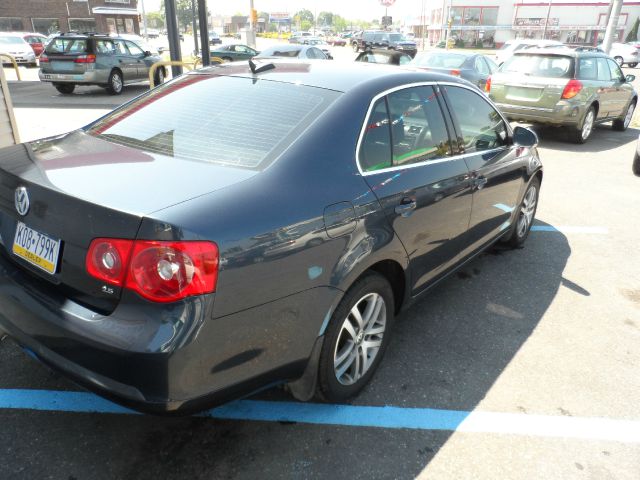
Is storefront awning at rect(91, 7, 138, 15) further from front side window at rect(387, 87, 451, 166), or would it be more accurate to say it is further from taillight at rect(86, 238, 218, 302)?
taillight at rect(86, 238, 218, 302)

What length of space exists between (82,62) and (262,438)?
14772mm

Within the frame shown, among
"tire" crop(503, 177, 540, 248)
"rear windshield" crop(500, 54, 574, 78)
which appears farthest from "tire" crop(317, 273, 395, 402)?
"rear windshield" crop(500, 54, 574, 78)

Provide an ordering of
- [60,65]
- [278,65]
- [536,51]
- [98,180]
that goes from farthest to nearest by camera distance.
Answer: [60,65] → [536,51] → [278,65] → [98,180]

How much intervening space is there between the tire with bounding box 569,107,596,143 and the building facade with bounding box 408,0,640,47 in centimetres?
5766

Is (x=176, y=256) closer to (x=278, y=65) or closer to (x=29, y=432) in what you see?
(x=29, y=432)

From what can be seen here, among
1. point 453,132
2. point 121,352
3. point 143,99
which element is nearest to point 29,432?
point 121,352

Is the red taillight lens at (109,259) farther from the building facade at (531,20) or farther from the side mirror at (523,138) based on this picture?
the building facade at (531,20)

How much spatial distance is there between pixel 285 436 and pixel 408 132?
1.76 meters

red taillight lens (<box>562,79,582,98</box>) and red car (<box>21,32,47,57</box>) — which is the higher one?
red taillight lens (<box>562,79,582,98</box>)

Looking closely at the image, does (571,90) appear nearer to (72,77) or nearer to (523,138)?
(523,138)

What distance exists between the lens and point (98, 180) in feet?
6.93

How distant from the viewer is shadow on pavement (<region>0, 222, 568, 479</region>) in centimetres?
229

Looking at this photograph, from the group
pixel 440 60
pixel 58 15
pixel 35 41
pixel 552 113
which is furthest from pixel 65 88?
pixel 58 15

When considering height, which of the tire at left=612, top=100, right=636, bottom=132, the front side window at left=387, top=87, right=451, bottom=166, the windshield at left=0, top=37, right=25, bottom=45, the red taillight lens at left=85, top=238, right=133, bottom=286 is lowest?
the tire at left=612, top=100, right=636, bottom=132
